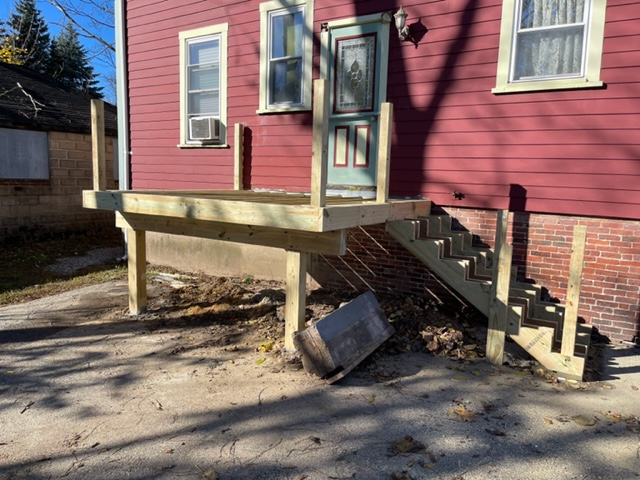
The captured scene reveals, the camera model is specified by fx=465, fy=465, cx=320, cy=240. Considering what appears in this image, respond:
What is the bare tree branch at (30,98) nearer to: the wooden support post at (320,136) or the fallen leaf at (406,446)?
the wooden support post at (320,136)

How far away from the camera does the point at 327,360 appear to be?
3.89 metres

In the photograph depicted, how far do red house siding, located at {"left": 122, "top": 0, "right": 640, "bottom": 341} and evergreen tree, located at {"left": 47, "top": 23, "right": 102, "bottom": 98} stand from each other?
29.4 metres

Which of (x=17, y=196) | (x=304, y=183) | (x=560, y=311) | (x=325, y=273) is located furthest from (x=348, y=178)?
(x=17, y=196)

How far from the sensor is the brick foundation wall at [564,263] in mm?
4836

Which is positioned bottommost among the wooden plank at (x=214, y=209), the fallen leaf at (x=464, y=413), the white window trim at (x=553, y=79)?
the fallen leaf at (x=464, y=413)

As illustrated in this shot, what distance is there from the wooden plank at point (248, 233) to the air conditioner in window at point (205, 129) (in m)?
2.40

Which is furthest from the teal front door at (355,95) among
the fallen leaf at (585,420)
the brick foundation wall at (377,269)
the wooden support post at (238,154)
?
the fallen leaf at (585,420)

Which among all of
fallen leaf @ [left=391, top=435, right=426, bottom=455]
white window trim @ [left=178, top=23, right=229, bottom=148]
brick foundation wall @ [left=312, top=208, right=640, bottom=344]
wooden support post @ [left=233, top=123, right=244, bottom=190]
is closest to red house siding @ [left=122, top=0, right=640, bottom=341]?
brick foundation wall @ [left=312, top=208, right=640, bottom=344]

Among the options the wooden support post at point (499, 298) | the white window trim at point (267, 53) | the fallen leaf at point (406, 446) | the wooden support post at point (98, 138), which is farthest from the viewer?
the white window trim at point (267, 53)

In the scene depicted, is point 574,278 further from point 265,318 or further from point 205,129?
point 205,129

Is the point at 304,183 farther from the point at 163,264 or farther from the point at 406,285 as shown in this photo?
the point at 163,264

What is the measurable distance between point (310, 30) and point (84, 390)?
5373mm

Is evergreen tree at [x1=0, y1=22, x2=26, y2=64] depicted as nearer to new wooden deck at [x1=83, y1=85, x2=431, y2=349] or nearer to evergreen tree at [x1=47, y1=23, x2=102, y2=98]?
evergreen tree at [x1=47, y1=23, x2=102, y2=98]

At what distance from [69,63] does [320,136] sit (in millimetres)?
36135
